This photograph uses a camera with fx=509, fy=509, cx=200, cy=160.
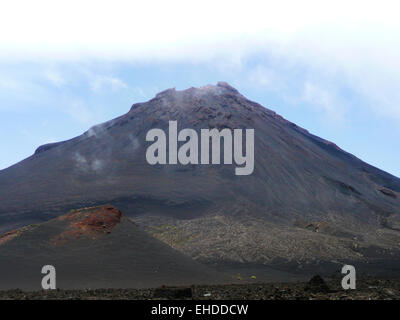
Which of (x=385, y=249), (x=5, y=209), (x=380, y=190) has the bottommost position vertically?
(x=385, y=249)

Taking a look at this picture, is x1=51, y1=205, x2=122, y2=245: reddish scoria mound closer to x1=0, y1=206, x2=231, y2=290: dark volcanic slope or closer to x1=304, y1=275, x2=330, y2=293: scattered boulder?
x1=0, y1=206, x2=231, y2=290: dark volcanic slope

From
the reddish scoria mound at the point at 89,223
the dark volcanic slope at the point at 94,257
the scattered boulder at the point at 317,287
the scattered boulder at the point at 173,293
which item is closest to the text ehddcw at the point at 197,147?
the reddish scoria mound at the point at 89,223

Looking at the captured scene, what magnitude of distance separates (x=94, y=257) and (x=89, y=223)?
4101 millimetres

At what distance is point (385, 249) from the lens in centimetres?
6450

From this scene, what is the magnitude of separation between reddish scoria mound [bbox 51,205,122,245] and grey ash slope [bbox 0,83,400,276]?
71.3 ft

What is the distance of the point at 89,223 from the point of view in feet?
113

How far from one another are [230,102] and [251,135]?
72.8 feet

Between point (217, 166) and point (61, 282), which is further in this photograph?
point (217, 166)

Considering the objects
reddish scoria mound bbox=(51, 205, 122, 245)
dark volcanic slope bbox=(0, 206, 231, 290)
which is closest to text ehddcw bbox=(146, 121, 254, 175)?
reddish scoria mound bbox=(51, 205, 122, 245)

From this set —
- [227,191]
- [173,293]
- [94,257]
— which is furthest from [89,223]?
[227,191]

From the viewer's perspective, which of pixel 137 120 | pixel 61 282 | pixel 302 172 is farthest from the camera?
pixel 137 120
